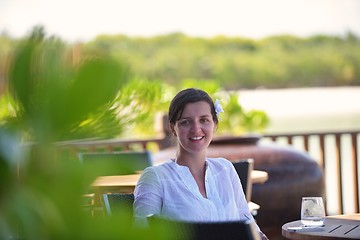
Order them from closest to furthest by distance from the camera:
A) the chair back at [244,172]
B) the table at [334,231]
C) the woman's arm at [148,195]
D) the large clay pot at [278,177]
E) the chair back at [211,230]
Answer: the chair back at [211,230], the woman's arm at [148,195], the table at [334,231], the chair back at [244,172], the large clay pot at [278,177]

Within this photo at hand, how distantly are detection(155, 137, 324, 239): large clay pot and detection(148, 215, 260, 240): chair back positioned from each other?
11.5ft

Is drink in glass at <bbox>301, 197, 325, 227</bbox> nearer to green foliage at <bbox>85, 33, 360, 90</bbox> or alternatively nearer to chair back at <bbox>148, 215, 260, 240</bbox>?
chair back at <bbox>148, 215, 260, 240</bbox>

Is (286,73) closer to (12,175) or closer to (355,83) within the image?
(355,83)

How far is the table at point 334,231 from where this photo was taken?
3074 mm

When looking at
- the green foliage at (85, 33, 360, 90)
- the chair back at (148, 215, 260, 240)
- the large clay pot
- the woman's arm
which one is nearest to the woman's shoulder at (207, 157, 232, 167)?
the woman's arm

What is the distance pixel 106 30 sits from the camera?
90.1ft

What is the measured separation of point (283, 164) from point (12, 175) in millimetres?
5293

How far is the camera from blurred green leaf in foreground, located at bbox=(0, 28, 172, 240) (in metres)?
0.77

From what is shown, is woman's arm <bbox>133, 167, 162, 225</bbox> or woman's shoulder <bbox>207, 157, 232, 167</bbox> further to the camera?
woman's shoulder <bbox>207, 157, 232, 167</bbox>

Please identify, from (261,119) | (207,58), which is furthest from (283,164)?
(207,58)

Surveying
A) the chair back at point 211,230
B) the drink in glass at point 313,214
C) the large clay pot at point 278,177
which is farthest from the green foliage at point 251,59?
the chair back at point 211,230

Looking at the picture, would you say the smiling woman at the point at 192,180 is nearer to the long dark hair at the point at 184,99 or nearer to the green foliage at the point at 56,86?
the long dark hair at the point at 184,99

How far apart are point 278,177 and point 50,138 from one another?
529 cm

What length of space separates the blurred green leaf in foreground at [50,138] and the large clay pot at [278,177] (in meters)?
5.07
